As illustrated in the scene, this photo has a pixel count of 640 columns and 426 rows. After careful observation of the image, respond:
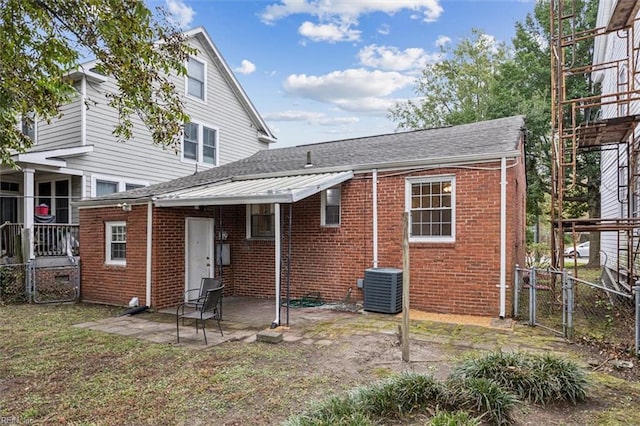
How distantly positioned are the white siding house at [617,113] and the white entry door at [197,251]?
33.5 feet

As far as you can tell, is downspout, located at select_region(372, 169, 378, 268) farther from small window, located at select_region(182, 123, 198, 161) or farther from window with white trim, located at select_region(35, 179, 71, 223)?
window with white trim, located at select_region(35, 179, 71, 223)

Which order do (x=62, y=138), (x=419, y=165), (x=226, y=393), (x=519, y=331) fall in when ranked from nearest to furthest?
(x=226, y=393)
(x=519, y=331)
(x=419, y=165)
(x=62, y=138)

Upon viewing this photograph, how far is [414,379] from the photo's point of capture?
410cm

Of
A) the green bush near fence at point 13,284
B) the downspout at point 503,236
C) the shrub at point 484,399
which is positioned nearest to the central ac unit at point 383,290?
the downspout at point 503,236

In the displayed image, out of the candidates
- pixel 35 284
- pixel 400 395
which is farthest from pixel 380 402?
pixel 35 284

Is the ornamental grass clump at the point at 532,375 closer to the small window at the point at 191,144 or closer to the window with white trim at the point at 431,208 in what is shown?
the window with white trim at the point at 431,208

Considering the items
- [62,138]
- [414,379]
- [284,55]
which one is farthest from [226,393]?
[284,55]

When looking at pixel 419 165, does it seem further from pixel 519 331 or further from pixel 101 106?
pixel 101 106

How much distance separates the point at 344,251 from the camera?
983cm

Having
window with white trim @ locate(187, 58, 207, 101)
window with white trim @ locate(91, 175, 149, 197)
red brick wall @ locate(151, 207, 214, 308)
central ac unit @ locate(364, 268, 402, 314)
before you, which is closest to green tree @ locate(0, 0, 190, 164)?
red brick wall @ locate(151, 207, 214, 308)

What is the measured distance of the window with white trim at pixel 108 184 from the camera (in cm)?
1315

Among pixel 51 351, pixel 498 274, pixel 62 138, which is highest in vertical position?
pixel 62 138

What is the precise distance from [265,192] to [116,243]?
5141mm

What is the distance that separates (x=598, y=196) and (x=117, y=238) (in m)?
21.3
